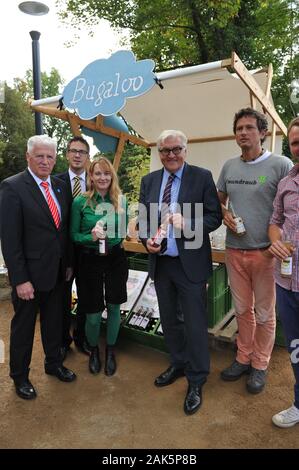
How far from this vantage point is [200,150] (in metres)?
5.67

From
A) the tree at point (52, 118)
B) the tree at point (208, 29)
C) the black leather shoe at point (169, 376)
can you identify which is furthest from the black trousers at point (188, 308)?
the tree at point (52, 118)

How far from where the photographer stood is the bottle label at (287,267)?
6.27ft

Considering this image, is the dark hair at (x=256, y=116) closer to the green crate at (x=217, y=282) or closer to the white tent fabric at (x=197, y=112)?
the green crate at (x=217, y=282)

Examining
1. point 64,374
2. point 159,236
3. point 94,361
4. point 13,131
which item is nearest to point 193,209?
point 159,236

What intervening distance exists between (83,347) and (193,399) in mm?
1266

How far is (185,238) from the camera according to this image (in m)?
2.35

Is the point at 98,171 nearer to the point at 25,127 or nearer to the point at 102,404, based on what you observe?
the point at 102,404

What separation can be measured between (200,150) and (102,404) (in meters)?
4.26

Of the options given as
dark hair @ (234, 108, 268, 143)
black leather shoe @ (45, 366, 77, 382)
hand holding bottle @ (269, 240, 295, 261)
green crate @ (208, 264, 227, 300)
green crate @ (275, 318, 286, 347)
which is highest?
→ dark hair @ (234, 108, 268, 143)

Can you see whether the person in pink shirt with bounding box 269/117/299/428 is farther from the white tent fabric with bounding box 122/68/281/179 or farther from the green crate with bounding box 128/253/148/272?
the white tent fabric with bounding box 122/68/281/179

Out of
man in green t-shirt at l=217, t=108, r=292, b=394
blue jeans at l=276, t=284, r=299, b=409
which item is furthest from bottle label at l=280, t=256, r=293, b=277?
man in green t-shirt at l=217, t=108, r=292, b=394

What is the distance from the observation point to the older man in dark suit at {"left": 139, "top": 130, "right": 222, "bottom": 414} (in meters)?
2.34

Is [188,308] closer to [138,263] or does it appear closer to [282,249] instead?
[282,249]

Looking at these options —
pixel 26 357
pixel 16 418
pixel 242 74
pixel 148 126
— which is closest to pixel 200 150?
pixel 148 126
